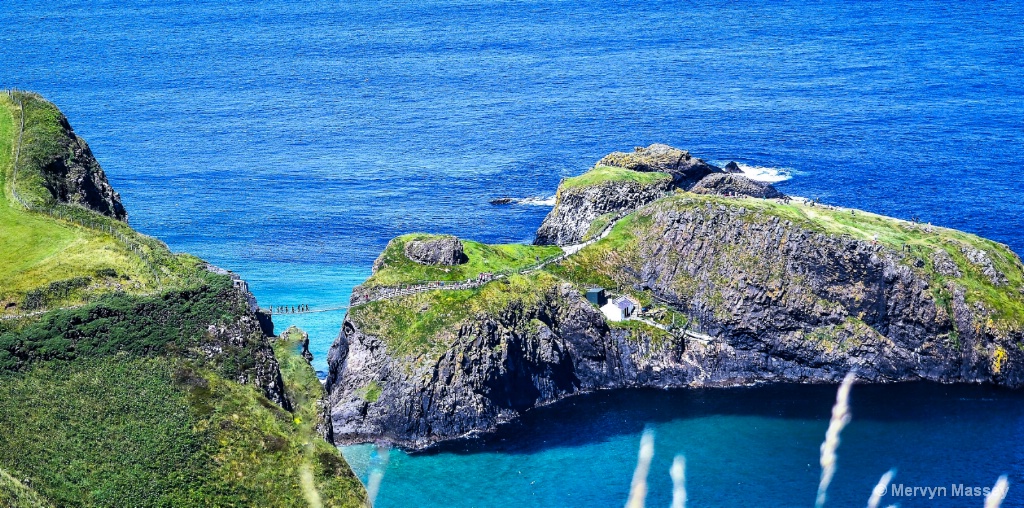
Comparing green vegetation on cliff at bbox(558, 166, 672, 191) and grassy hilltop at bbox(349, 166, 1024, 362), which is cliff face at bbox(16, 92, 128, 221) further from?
A: green vegetation on cliff at bbox(558, 166, 672, 191)

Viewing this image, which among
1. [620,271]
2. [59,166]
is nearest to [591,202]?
[620,271]

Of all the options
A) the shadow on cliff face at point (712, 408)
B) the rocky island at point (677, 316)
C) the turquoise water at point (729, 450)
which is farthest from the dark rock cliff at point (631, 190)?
the turquoise water at point (729, 450)

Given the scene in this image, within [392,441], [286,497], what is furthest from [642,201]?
[286,497]

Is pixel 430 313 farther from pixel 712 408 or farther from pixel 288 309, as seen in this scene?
pixel 712 408

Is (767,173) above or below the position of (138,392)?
above

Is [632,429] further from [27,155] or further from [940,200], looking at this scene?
[940,200]

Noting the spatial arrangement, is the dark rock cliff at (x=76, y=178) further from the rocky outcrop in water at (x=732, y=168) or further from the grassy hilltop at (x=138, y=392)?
the rocky outcrop in water at (x=732, y=168)

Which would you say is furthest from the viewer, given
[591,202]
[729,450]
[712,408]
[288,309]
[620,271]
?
[591,202]
